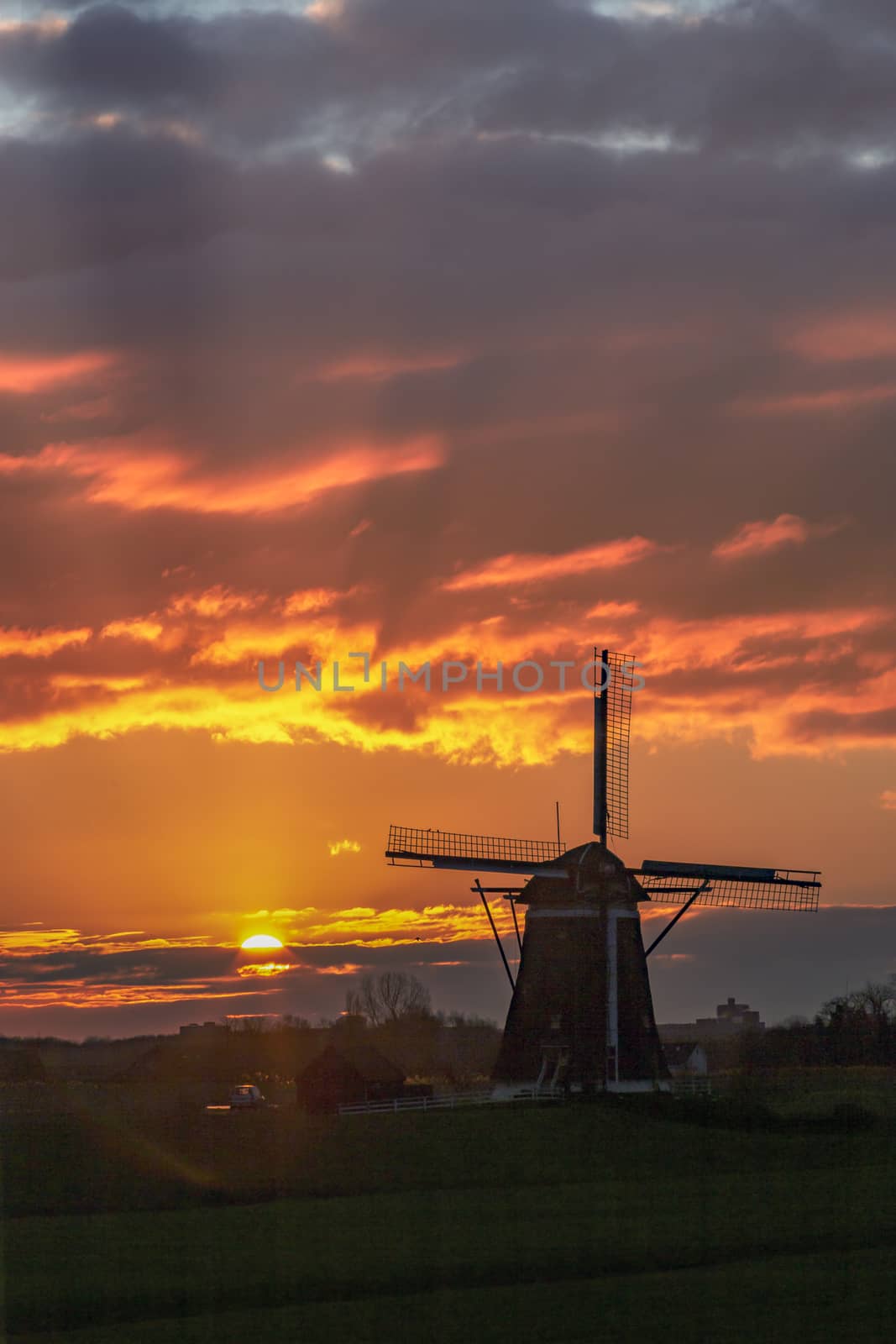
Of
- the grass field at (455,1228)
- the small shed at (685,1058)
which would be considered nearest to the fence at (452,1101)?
the grass field at (455,1228)

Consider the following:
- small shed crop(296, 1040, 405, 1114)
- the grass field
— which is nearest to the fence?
the grass field

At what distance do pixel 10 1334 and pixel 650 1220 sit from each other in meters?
14.6

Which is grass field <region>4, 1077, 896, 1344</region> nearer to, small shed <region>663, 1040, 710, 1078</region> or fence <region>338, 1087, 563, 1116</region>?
fence <region>338, 1087, 563, 1116</region>

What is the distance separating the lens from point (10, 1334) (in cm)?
2236

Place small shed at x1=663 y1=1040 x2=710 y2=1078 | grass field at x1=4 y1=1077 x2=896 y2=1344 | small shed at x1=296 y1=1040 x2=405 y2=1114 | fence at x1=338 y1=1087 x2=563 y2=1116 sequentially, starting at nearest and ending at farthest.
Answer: grass field at x1=4 y1=1077 x2=896 y2=1344 → fence at x1=338 y1=1087 x2=563 y2=1116 → small shed at x1=296 y1=1040 x2=405 y2=1114 → small shed at x1=663 y1=1040 x2=710 y2=1078

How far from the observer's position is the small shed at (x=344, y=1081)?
2621 inches

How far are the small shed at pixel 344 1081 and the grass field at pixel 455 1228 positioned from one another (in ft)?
37.9

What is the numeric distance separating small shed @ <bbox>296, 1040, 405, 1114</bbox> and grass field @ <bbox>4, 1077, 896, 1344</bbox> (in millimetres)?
11541

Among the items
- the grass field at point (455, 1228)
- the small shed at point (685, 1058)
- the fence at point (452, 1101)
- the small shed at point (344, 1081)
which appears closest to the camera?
the grass field at point (455, 1228)

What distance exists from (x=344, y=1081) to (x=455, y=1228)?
118 feet

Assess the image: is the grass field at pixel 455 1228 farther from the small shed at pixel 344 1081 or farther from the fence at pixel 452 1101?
the small shed at pixel 344 1081

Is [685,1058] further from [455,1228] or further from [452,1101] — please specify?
[455,1228]

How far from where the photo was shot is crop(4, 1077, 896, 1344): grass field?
75.1 feet

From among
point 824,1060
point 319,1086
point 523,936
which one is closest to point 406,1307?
point 523,936
